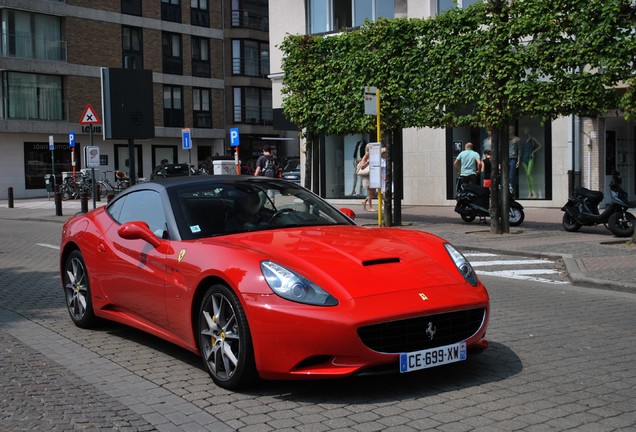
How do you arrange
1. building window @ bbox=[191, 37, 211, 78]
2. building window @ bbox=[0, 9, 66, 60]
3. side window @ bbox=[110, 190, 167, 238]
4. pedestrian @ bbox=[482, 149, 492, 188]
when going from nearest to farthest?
side window @ bbox=[110, 190, 167, 238]
pedestrian @ bbox=[482, 149, 492, 188]
building window @ bbox=[0, 9, 66, 60]
building window @ bbox=[191, 37, 211, 78]

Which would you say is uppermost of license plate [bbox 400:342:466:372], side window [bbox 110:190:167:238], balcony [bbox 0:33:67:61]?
balcony [bbox 0:33:67:61]

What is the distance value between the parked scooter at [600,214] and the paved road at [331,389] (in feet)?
25.9

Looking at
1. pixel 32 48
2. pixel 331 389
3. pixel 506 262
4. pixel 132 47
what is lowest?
pixel 506 262

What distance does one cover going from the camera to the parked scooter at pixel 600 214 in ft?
49.0

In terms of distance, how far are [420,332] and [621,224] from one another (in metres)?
11.3

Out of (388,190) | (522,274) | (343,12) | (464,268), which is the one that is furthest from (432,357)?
(343,12)

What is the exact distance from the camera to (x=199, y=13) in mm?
56281

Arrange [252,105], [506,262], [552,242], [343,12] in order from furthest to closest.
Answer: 1. [252,105]
2. [343,12]
3. [552,242]
4. [506,262]

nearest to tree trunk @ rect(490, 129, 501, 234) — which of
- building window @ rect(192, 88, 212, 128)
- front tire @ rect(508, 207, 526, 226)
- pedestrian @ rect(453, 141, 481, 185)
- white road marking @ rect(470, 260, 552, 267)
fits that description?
front tire @ rect(508, 207, 526, 226)

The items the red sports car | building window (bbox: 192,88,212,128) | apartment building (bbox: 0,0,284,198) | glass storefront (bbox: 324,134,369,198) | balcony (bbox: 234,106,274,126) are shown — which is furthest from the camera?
balcony (bbox: 234,106,274,126)

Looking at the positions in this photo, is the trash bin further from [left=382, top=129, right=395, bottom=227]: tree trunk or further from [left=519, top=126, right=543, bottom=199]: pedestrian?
[left=382, top=129, right=395, bottom=227]: tree trunk

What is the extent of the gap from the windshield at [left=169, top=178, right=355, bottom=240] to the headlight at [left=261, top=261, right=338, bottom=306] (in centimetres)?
102

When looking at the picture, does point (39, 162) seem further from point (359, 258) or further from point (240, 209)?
point (359, 258)

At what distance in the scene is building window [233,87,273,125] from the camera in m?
58.0
